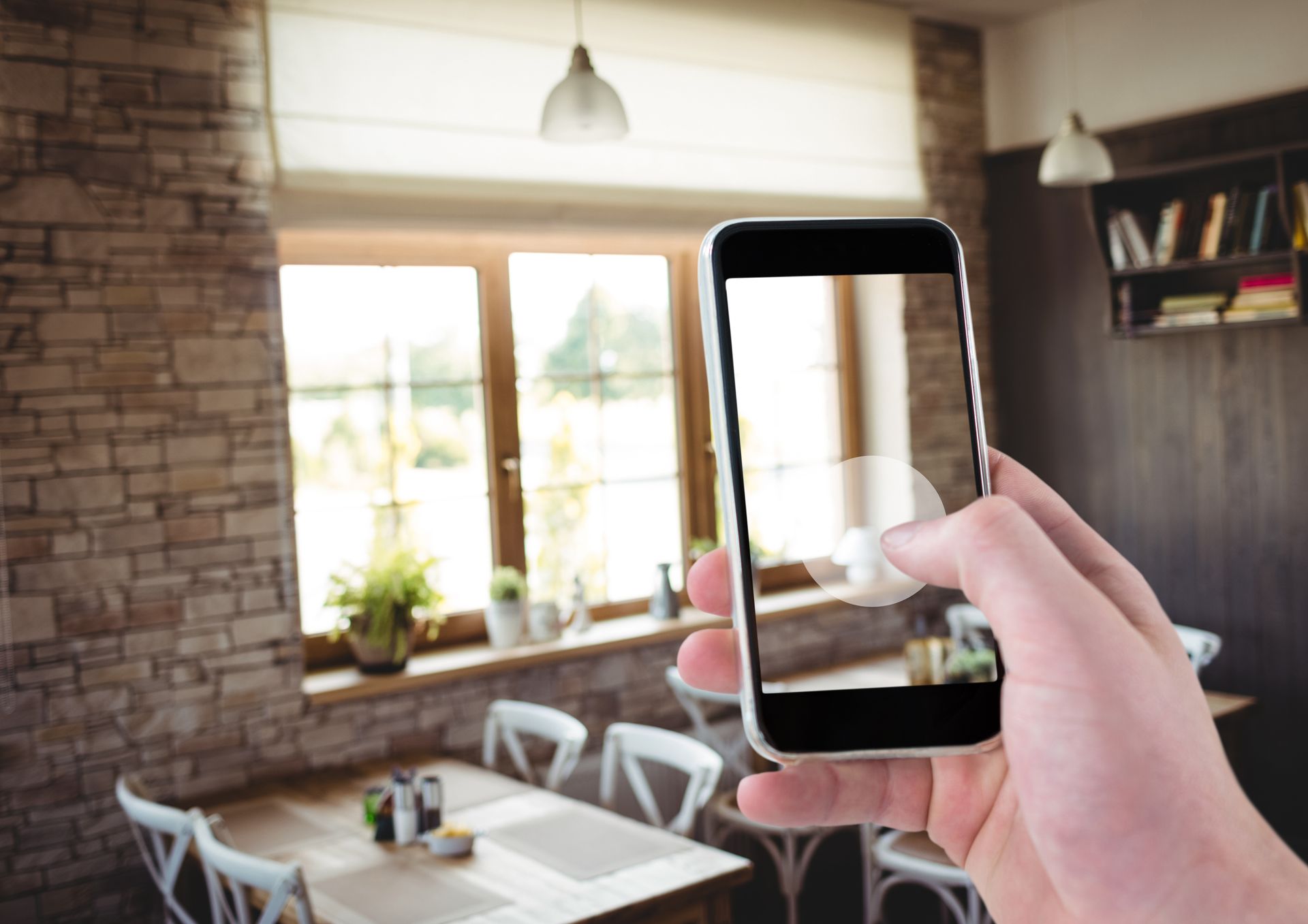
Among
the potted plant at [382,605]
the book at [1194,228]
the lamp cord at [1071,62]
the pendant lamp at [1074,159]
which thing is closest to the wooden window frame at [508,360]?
the potted plant at [382,605]

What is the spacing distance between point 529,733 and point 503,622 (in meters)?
0.36

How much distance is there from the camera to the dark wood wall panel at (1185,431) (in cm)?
417

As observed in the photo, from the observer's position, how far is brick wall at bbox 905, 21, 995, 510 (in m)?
4.70

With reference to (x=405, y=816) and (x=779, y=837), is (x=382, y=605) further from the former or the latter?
(x=779, y=837)

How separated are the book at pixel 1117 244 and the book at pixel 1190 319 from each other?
0.24 meters

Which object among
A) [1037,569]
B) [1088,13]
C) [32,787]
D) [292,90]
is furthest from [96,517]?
[1088,13]

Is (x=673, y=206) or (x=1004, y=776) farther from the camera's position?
(x=673, y=206)

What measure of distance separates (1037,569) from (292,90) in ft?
10.2

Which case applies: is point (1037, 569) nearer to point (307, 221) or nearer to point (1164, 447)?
point (307, 221)

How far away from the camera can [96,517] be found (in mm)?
2959

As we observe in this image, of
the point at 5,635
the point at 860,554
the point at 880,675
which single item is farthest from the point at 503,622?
the point at 860,554

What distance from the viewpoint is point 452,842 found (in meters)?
2.50

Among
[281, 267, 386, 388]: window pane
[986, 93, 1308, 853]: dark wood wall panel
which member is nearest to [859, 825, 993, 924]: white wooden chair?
[986, 93, 1308, 853]: dark wood wall panel

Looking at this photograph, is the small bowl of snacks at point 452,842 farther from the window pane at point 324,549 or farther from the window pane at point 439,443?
the window pane at point 439,443
